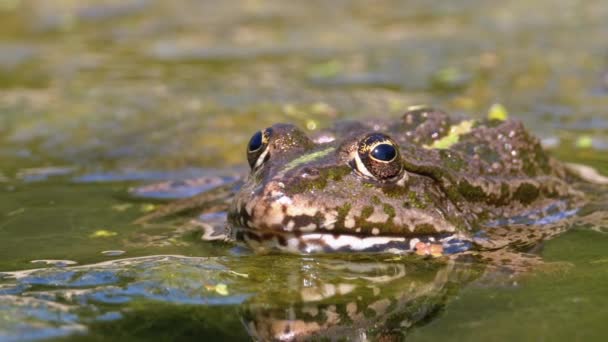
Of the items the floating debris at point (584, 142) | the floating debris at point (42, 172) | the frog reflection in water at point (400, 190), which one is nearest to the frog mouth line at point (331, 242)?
the frog reflection in water at point (400, 190)

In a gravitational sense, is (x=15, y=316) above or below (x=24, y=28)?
below

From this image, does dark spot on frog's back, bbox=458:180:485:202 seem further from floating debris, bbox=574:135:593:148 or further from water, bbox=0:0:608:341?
floating debris, bbox=574:135:593:148

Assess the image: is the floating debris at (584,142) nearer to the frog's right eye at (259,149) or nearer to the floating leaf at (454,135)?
the floating leaf at (454,135)

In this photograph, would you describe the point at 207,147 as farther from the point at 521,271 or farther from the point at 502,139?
the point at 521,271

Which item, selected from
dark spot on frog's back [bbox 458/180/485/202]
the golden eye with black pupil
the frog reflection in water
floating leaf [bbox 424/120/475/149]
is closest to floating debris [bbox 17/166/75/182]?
the frog reflection in water

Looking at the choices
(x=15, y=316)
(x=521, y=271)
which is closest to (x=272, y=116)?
(x=521, y=271)
